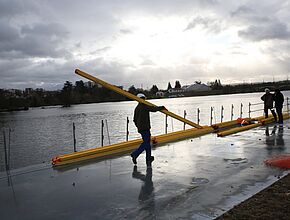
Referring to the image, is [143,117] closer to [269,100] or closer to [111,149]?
[111,149]

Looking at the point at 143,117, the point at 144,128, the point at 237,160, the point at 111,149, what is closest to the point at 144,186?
the point at 144,128

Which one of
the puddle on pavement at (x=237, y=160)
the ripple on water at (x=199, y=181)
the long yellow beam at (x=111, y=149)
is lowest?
the ripple on water at (x=199, y=181)

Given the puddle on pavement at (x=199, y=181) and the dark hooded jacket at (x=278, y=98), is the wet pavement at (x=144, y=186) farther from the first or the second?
the dark hooded jacket at (x=278, y=98)

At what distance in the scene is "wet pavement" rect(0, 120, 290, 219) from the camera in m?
4.96

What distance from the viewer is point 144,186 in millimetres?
6242

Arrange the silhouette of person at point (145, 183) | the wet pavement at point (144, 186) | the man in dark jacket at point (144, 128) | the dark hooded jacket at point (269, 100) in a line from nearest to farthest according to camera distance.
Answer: the wet pavement at point (144, 186) → the silhouette of person at point (145, 183) → the man in dark jacket at point (144, 128) → the dark hooded jacket at point (269, 100)

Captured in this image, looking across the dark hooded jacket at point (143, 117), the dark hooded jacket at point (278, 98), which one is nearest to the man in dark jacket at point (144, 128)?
the dark hooded jacket at point (143, 117)

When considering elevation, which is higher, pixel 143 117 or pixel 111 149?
pixel 143 117

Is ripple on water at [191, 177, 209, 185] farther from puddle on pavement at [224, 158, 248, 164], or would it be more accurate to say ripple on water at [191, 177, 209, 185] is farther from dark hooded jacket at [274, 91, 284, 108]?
dark hooded jacket at [274, 91, 284, 108]

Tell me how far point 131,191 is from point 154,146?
4898mm

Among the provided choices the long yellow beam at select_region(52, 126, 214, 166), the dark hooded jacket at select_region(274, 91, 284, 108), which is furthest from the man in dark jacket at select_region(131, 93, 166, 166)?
the dark hooded jacket at select_region(274, 91, 284, 108)

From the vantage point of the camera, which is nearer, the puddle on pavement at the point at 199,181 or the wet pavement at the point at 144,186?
the wet pavement at the point at 144,186

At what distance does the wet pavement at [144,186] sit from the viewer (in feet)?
16.3

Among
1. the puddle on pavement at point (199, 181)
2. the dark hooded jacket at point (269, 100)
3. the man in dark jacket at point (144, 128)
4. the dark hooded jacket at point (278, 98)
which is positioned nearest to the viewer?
the puddle on pavement at point (199, 181)
